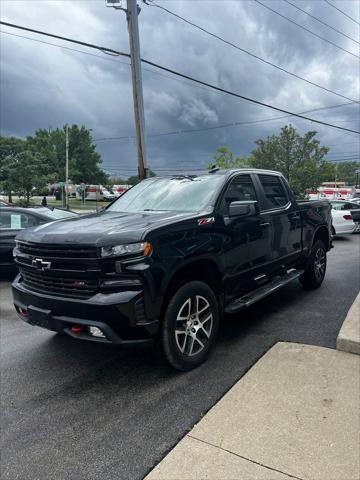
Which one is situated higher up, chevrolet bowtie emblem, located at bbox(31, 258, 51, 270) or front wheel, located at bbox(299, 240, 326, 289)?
chevrolet bowtie emblem, located at bbox(31, 258, 51, 270)

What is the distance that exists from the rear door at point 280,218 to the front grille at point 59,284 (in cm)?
240

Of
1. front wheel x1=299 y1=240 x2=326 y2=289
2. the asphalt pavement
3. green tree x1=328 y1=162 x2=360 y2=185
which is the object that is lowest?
the asphalt pavement

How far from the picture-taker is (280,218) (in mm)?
4875

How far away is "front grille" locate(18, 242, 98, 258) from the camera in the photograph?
296 cm

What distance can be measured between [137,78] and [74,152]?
201 ft

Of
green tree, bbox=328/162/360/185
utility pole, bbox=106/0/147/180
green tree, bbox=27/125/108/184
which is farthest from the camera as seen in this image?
green tree, bbox=328/162/360/185

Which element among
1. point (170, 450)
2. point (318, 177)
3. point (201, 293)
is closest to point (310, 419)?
point (170, 450)

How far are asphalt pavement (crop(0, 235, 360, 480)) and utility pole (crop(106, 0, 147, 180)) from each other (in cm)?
906

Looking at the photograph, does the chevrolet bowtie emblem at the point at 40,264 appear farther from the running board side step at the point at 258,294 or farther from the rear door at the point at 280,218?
the rear door at the point at 280,218

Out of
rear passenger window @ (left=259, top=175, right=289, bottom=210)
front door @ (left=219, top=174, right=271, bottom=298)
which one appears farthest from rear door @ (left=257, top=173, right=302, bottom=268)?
front door @ (left=219, top=174, right=271, bottom=298)

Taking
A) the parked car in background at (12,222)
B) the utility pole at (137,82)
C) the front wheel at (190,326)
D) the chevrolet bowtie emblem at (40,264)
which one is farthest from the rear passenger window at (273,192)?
the utility pole at (137,82)

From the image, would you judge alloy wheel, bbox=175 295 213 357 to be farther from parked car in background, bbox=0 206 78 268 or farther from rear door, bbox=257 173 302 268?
parked car in background, bbox=0 206 78 268

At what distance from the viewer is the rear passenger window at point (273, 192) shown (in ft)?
16.0

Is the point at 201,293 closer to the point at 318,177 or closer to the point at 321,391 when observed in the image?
the point at 321,391
